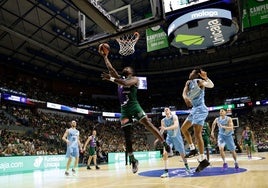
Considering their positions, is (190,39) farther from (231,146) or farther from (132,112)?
(132,112)

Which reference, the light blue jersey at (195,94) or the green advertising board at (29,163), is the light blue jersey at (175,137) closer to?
the light blue jersey at (195,94)

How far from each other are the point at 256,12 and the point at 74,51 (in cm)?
1967

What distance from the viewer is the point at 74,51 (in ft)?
92.4

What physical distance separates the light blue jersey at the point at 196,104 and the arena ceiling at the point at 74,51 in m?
7.29

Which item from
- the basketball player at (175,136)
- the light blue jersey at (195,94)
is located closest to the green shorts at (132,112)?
the light blue jersey at (195,94)

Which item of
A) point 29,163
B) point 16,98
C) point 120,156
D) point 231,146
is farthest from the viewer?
point 16,98

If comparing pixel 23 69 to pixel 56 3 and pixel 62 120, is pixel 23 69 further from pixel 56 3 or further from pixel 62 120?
pixel 56 3

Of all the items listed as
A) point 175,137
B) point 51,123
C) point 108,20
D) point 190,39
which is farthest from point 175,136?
point 51,123

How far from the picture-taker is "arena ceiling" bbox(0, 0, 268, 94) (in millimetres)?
20562

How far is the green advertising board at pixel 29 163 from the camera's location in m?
13.5

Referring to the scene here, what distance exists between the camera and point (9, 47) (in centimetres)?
2453

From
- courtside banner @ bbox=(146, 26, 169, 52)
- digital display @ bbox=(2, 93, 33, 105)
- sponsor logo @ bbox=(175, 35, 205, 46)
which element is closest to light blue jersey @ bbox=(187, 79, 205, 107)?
sponsor logo @ bbox=(175, 35, 205, 46)

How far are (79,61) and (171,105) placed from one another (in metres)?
17.5

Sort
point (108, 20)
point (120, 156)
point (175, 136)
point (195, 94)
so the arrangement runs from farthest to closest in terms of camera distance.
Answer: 1. point (120, 156)
2. point (175, 136)
3. point (108, 20)
4. point (195, 94)
